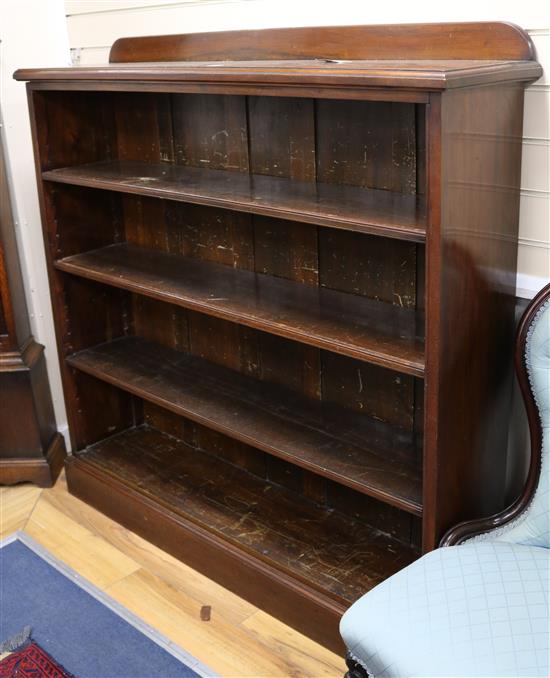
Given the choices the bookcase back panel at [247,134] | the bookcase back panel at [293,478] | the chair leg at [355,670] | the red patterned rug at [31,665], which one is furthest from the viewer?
the bookcase back panel at [293,478]

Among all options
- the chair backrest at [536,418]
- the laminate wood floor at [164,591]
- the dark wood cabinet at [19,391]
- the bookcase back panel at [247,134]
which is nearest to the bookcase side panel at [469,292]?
the chair backrest at [536,418]

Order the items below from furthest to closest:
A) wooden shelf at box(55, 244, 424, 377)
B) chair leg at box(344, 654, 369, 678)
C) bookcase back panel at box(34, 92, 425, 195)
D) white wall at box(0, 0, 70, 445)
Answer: white wall at box(0, 0, 70, 445) → bookcase back panel at box(34, 92, 425, 195) → wooden shelf at box(55, 244, 424, 377) → chair leg at box(344, 654, 369, 678)

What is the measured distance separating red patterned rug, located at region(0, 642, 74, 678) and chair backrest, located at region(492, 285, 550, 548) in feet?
3.55

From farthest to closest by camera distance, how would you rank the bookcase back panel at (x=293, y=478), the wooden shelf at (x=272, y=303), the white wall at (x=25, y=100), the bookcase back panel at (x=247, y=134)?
1. the white wall at (x=25, y=100)
2. the bookcase back panel at (x=293, y=478)
3. the bookcase back panel at (x=247, y=134)
4. the wooden shelf at (x=272, y=303)

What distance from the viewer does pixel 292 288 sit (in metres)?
2.13

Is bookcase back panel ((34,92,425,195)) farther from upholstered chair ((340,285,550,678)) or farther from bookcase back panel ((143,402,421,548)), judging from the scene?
bookcase back panel ((143,402,421,548))

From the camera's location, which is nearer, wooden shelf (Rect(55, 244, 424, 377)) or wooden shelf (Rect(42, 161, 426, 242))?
wooden shelf (Rect(42, 161, 426, 242))

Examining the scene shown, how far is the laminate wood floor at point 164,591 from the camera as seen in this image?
2.02m

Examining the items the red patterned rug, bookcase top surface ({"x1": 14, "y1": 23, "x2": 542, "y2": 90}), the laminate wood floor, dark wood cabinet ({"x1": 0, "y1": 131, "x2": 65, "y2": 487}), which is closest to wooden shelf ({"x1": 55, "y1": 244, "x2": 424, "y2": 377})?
dark wood cabinet ({"x1": 0, "y1": 131, "x2": 65, "y2": 487})

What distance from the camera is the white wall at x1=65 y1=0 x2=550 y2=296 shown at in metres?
1.67

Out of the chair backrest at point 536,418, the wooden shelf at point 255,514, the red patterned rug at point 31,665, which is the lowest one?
the red patterned rug at point 31,665

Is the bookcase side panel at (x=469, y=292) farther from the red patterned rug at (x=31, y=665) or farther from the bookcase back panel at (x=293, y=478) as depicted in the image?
the red patterned rug at (x=31, y=665)

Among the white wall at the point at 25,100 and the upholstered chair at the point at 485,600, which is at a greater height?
the white wall at the point at 25,100

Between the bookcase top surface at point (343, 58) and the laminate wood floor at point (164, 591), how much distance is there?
1294 millimetres
